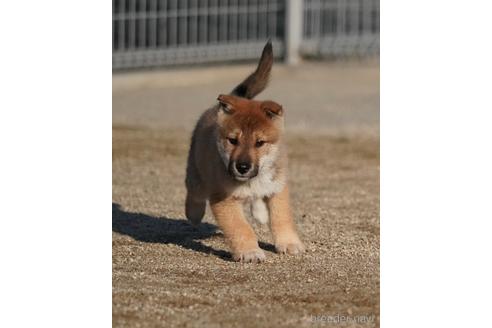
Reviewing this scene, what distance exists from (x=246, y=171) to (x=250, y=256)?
1.59 ft

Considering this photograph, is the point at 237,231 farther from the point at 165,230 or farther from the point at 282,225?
the point at 165,230

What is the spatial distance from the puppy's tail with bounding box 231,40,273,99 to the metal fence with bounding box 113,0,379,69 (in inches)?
292

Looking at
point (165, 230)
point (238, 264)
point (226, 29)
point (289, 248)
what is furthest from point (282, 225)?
point (226, 29)

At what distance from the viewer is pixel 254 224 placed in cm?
797

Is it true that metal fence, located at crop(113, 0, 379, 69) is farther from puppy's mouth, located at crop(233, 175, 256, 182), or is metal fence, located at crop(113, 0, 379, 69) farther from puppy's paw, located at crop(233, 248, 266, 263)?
puppy's paw, located at crop(233, 248, 266, 263)

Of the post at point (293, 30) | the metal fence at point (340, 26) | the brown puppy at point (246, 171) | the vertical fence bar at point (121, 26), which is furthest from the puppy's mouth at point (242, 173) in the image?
the metal fence at point (340, 26)

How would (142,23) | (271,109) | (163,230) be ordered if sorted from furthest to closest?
(142,23)
(163,230)
(271,109)

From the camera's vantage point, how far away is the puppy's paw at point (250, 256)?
671 cm

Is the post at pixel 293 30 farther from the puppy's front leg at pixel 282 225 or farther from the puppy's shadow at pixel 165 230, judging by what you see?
the puppy's front leg at pixel 282 225

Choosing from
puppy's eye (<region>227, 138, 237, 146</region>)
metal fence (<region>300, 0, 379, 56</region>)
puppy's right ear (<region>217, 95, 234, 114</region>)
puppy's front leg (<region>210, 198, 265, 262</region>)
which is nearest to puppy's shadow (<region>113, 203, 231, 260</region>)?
puppy's front leg (<region>210, 198, 265, 262</region>)

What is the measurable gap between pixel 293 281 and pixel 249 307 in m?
0.60

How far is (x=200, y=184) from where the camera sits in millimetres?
7359

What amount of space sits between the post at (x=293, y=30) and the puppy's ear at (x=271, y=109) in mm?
8841
